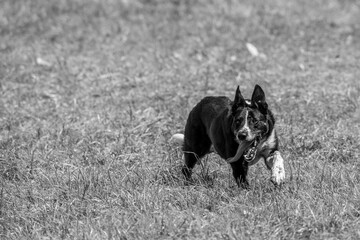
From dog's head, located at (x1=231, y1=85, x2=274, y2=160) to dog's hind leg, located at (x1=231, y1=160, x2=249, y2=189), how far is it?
10 cm

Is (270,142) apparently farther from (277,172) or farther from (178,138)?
(178,138)

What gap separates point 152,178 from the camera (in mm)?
6758

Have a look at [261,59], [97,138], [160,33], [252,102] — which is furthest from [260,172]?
[160,33]

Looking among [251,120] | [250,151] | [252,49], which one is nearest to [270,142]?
[250,151]

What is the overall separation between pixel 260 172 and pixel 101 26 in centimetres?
735

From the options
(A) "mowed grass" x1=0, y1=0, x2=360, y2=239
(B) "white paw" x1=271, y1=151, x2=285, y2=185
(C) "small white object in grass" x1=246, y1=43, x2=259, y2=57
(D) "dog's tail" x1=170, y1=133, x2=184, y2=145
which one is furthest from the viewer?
(C) "small white object in grass" x1=246, y1=43, x2=259, y2=57

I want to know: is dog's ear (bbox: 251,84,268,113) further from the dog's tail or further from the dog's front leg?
the dog's tail

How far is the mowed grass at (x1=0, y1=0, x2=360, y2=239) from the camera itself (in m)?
5.70

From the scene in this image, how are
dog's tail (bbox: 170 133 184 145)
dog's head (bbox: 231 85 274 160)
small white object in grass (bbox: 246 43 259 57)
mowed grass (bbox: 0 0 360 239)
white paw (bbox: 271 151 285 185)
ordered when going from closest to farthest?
mowed grass (bbox: 0 0 360 239) < dog's head (bbox: 231 85 274 160) < white paw (bbox: 271 151 285 185) < dog's tail (bbox: 170 133 184 145) < small white object in grass (bbox: 246 43 259 57)

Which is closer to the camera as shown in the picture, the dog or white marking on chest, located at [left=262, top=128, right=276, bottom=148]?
the dog

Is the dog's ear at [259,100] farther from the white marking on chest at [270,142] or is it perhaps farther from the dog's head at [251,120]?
the white marking on chest at [270,142]

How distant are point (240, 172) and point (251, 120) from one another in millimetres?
497

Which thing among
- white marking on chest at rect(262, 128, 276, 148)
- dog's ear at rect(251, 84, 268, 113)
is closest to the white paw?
white marking on chest at rect(262, 128, 276, 148)

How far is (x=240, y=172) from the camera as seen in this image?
630 centimetres
